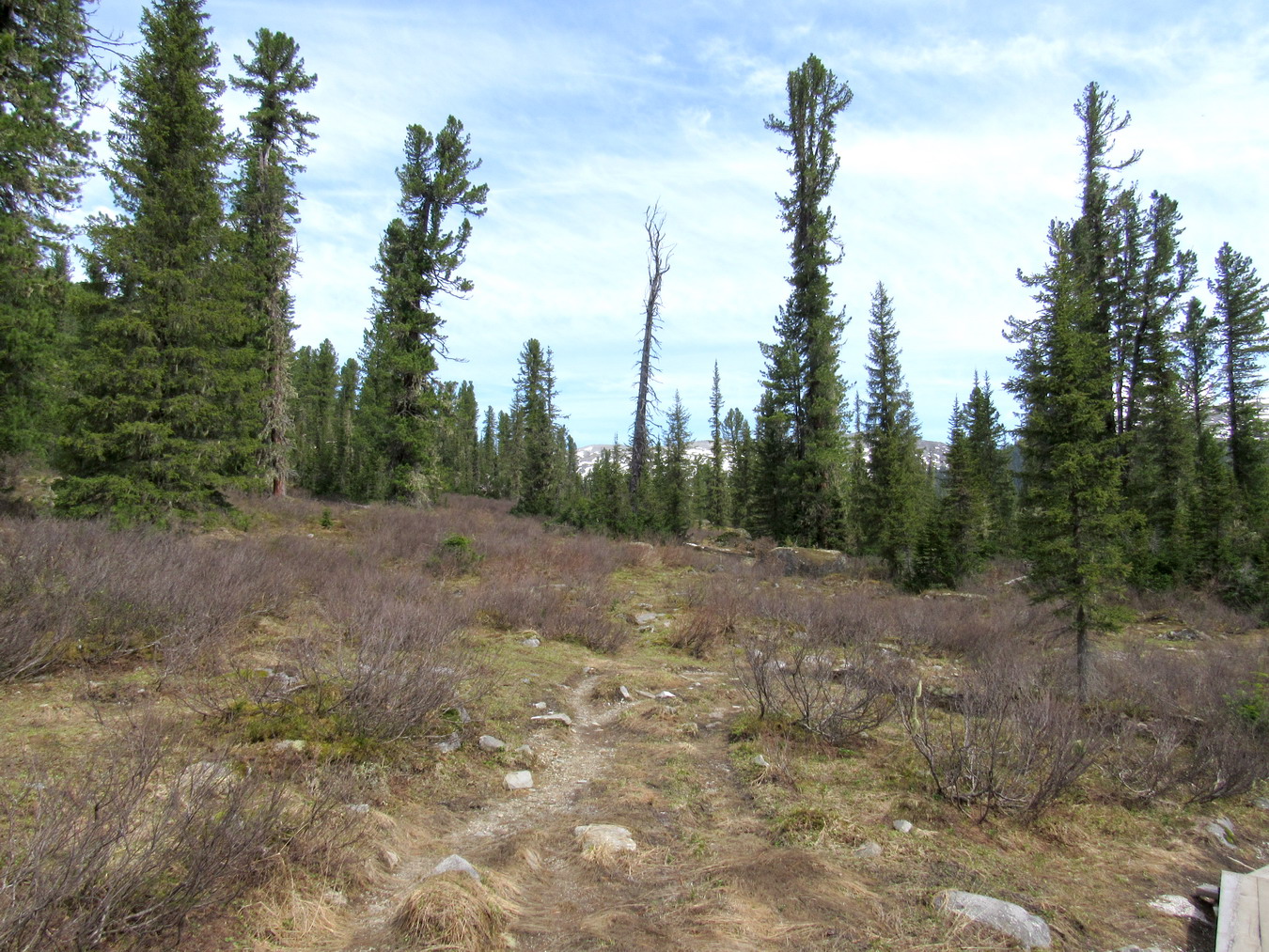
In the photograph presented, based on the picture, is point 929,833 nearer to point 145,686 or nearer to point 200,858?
point 200,858

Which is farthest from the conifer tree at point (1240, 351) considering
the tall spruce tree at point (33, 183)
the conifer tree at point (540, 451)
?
the tall spruce tree at point (33, 183)

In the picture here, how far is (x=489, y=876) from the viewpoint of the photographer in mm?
3189

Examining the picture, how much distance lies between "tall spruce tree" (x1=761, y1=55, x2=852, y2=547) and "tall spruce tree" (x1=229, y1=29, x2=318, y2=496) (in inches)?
617

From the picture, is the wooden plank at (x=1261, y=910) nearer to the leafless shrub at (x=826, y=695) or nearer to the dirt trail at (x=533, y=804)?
the leafless shrub at (x=826, y=695)

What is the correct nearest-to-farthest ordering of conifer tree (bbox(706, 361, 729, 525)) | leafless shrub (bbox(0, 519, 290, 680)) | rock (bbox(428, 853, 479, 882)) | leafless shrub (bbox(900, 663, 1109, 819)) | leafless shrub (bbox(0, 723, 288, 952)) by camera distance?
1. leafless shrub (bbox(0, 723, 288, 952))
2. rock (bbox(428, 853, 479, 882))
3. leafless shrub (bbox(900, 663, 1109, 819))
4. leafless shrub (bbox(0, 519, 290, 680))
5. conifer tree (bbox(706, 361, 729, 525))

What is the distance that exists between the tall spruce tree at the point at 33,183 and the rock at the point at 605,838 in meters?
11.6

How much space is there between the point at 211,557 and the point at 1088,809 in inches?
352

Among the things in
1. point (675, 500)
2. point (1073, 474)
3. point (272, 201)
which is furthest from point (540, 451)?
point (1073, 474)

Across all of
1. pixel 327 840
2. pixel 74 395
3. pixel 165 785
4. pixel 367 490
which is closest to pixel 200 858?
pixel 327 840

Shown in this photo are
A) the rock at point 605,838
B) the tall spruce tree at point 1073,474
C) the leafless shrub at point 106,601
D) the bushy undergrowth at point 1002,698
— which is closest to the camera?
the rock at point 605,838

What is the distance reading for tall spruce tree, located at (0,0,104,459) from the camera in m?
10.5

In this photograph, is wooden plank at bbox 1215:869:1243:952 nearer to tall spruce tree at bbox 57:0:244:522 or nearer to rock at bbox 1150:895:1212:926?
rock at bbox 1150:895:1212:926

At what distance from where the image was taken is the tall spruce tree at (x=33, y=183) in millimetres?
10523

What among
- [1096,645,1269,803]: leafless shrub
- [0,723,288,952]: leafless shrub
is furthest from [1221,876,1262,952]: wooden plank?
[0,723,288,952]: leafless shrub
